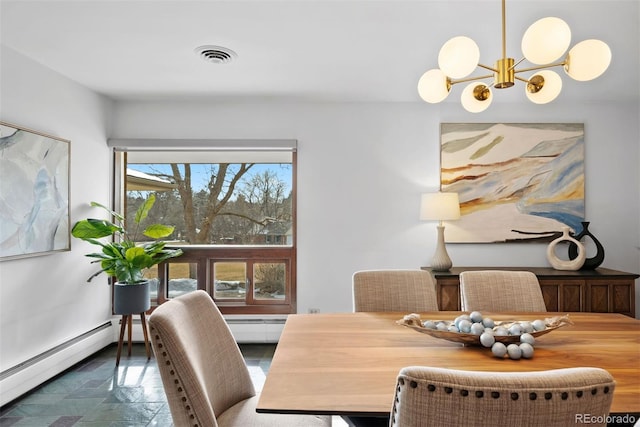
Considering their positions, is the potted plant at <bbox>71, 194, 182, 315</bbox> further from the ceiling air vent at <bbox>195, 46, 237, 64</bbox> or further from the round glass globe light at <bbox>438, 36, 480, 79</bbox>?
the round glass globe light at <bbox>438, 36, 480, 79</bbox>

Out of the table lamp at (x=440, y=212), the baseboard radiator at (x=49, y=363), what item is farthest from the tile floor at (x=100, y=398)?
the table lamp at (x=440, y=212)

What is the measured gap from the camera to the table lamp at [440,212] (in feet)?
11.6

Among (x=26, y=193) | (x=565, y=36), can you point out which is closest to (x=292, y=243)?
(x=26, y=193)

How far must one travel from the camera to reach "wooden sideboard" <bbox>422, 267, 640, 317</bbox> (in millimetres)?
3338

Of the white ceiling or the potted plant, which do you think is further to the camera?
the potted plant

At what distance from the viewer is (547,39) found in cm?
142

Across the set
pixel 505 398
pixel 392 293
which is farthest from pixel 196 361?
pixel 392 293

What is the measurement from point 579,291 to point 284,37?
3.12m

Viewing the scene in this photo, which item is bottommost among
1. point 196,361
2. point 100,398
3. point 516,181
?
point 100,398

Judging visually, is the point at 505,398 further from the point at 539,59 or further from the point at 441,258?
the point at 441,258

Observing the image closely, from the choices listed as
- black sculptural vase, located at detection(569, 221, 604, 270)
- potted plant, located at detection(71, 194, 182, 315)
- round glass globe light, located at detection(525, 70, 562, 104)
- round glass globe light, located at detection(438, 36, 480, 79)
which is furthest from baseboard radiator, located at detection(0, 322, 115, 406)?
black sculptural vase, located at detection(569, 221, 604, 270)

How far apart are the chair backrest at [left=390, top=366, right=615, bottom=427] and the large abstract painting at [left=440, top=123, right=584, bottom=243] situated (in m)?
3.16

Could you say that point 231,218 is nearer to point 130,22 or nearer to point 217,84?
point 217,84

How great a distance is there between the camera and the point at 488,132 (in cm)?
388
